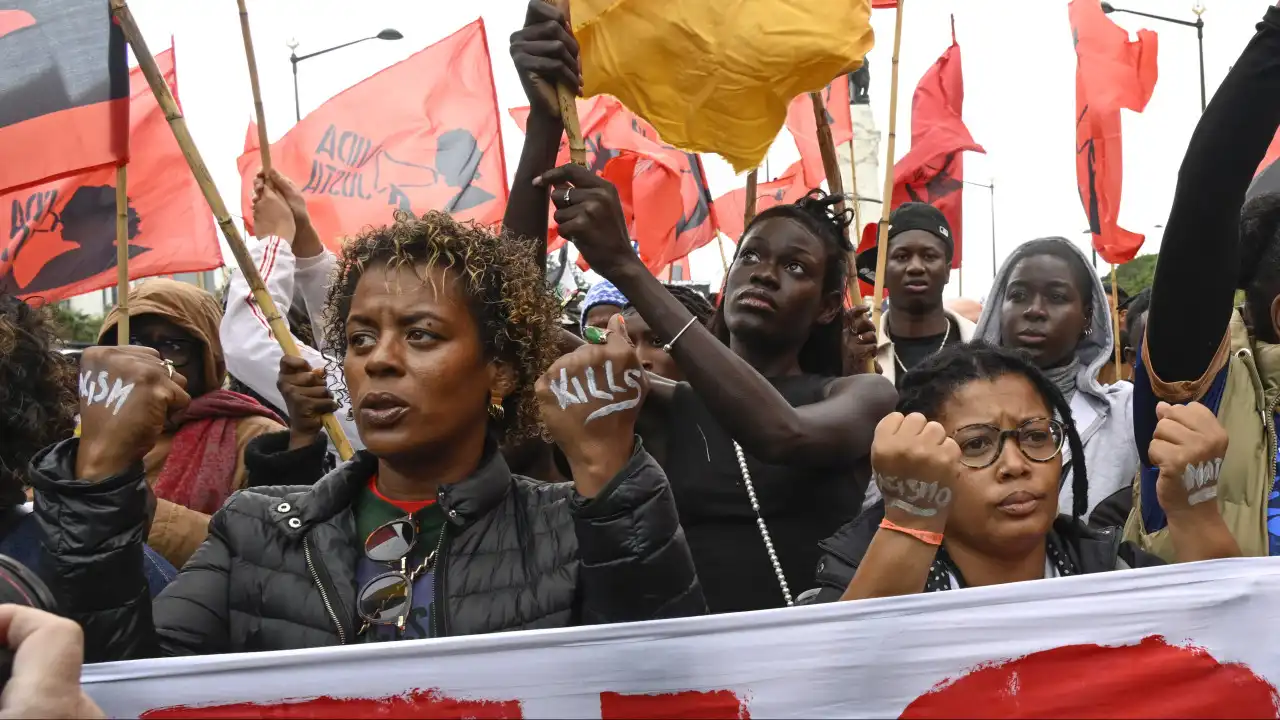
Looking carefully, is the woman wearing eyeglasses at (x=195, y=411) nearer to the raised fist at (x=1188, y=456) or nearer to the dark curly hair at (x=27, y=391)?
the dark curly hair at (x=27, y=391)

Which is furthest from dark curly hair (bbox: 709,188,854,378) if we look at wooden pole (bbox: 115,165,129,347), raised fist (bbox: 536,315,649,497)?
wooden pole (bbox: 115,165,129,347)

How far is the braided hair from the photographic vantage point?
2705mm

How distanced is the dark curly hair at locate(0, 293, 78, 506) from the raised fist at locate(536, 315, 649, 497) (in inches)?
49.1

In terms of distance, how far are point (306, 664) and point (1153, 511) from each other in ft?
5.50

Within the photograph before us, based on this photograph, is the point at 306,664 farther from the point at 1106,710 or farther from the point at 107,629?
the point at 1106,710

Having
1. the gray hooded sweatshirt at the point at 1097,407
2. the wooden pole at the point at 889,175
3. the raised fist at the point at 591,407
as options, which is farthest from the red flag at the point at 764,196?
the raised fist at the point at 591,407

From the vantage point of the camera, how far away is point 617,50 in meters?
2.93

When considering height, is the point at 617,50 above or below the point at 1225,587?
above

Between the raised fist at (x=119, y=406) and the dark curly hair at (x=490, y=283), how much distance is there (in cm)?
46

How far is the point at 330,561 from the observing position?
2.31 meters

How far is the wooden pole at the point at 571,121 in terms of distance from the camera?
8.84 ft

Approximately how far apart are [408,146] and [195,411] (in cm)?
342

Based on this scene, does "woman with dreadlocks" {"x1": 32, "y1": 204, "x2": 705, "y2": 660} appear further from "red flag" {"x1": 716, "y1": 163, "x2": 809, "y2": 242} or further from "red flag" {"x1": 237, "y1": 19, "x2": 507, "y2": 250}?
"red flag" {"x1": 716, "y1": 163, "x2": 809, "y2": 242}

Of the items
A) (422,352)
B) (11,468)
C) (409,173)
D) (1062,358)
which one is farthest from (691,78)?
(409,173)
